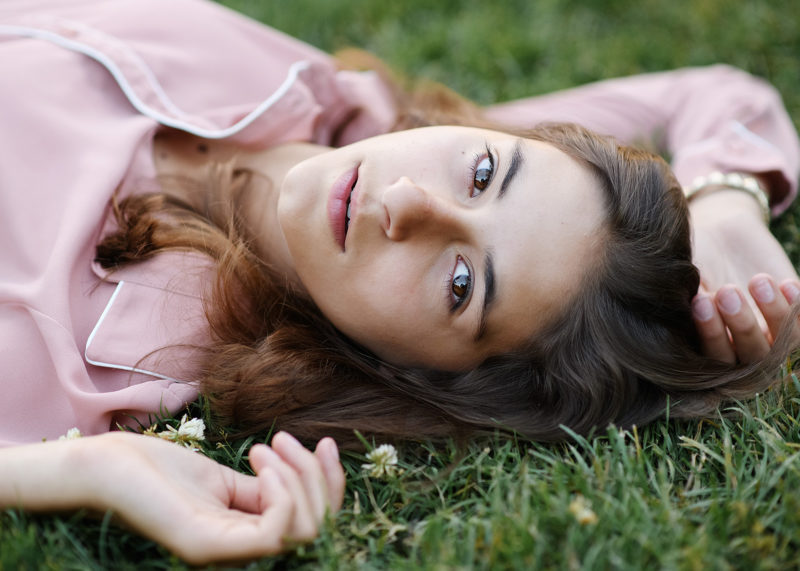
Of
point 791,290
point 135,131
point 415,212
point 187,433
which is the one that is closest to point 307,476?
point 187,433

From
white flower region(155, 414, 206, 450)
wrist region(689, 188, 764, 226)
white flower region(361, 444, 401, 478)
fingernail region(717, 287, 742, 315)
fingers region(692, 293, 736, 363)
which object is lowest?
white flower region(155, 414, 206, 450)

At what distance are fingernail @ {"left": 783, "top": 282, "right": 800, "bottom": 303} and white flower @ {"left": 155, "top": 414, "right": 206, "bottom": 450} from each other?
7.14 feet

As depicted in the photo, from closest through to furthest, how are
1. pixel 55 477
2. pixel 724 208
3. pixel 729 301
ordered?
pixel 55 477 → pixel 729 301 → pixel 724 208

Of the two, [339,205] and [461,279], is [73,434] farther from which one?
[461,279]

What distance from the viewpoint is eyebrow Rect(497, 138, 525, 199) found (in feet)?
8.07

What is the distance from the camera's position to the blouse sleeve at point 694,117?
3.74m

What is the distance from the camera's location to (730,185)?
11.7 feet

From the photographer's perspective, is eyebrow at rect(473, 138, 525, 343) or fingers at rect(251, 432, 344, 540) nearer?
fingers at rect(251, 432, 344, 540)

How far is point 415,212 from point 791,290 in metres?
1.50

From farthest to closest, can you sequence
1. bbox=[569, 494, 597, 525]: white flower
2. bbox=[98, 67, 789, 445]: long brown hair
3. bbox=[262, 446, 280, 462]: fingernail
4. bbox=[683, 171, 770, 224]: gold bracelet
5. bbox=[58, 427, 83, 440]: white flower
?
bbox=[683, 171, 770, 224]: gold bracelet → bbox=[98, 67, 789, 445]: long brown hair → bbox=[58, 427, 83, 440]: white flower → bbox=[262, 446, 280, 462]: fingernail → bbox=[569, 494, 597, 525]: white flower

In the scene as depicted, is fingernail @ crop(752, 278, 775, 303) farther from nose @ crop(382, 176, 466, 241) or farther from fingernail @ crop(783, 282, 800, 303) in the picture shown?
nose @ crop(382, 176, 466, 241)

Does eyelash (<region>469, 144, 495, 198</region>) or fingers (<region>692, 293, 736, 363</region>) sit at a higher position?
eyelash (<region>469, 144, 495, 198</region>)

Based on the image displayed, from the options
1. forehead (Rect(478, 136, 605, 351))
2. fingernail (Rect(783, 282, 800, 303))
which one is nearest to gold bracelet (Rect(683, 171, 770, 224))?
fingernail (Rect(783, 282, 800, 303))

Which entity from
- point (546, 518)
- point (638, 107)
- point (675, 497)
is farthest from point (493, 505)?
point (638, 107)
